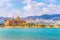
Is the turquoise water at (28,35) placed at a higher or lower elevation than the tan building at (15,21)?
lower

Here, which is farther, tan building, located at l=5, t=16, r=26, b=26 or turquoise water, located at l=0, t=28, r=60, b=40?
tan building, located at l=5, t=16, r=26, b=26

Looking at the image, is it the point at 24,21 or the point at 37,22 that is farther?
the point at 37,22

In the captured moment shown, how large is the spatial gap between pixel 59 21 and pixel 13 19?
13.8 feet

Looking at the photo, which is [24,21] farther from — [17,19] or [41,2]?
[41,2]

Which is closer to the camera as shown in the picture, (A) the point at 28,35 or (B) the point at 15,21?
(B) the point at 15,21

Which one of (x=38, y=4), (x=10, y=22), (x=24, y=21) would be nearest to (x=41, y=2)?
(x=38, y=4)

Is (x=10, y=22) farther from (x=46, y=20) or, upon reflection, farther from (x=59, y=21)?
(x=59, y=21)

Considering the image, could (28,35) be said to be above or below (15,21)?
below

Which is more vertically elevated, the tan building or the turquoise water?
the tan building

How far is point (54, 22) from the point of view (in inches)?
601

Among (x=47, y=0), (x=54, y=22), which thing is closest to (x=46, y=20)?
(x=54, y=22)

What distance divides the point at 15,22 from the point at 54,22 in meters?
A: 3.74

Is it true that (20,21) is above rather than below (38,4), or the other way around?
below

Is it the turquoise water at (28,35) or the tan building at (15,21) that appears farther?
the tan building at (15,21)
